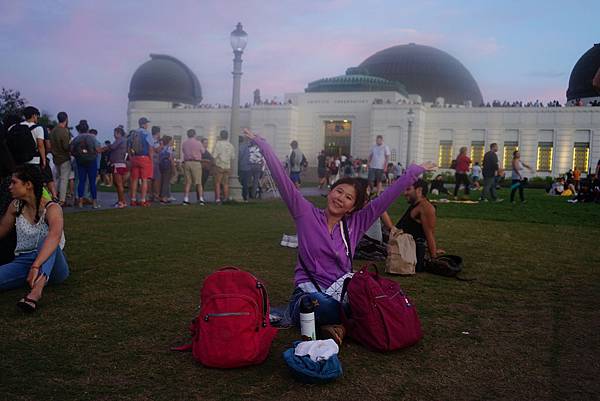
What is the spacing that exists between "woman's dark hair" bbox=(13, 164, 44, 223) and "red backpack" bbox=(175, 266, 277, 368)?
7.04 feet

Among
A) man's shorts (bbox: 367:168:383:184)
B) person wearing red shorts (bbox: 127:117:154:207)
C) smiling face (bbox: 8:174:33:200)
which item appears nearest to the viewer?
smiling face (bbox: 8:174:33:200)

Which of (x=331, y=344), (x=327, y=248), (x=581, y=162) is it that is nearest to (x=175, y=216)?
(x=327, y=248)

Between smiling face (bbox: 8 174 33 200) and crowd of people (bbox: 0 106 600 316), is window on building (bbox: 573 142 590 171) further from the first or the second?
smiling face (bbox: 8 174 33 200)

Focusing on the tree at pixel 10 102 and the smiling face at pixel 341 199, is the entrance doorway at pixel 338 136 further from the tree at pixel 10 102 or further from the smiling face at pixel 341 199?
the smiling face at pixel 341 199

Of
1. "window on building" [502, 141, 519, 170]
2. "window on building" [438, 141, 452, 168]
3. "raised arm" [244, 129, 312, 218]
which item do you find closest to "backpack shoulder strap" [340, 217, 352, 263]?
"raised arm" [244, 129, 312, 218]

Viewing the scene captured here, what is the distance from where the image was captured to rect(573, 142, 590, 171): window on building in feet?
135

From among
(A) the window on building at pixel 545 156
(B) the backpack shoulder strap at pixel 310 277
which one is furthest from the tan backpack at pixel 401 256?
(A) the window on building at pixel 545 156

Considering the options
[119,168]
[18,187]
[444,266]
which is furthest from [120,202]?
[444,266]

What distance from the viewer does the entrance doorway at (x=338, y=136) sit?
45438 mm

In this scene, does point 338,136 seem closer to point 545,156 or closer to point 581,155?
point 545,156

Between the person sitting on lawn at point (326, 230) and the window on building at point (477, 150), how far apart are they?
41412 mm

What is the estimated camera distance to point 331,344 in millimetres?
3240

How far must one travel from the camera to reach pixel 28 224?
476 centimetres

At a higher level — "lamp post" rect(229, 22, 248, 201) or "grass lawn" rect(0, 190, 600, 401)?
"lamp post" rect(229, 22, 248, 201)
